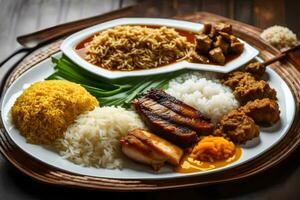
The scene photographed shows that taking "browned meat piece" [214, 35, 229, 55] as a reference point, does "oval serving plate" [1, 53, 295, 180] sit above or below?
below

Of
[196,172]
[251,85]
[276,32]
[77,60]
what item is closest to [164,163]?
[196,172]

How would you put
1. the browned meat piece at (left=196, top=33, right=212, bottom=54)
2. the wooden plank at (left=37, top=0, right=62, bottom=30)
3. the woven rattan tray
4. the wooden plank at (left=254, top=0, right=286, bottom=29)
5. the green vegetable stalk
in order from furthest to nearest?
the wooden plank at (left=37, top=0, right=62, bottom=30) < the wooden plank at (left=254, top=0, right=286, bottom=29) < the browned meat piece at (left=196, top=33, right=212, bottom=54) < the green vegetable stalk < the woven rattan tray

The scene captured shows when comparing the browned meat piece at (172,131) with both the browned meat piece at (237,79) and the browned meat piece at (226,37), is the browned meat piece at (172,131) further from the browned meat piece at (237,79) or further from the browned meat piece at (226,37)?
the browned meat piece at (226,37)

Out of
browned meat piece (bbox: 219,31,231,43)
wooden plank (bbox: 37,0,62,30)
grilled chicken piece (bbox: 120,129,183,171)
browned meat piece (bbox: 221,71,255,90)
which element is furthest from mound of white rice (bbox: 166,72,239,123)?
wooden plank (bbox: 37,0,62,30)

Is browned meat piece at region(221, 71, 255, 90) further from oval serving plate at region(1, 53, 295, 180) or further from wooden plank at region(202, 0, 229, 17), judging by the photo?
wooden plank at region(202, 0, 229, 17)

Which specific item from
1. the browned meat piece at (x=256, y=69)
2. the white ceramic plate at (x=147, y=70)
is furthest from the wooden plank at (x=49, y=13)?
the browned meat piece at (x=256, y=69)

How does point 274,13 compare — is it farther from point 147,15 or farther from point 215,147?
point 215,147
